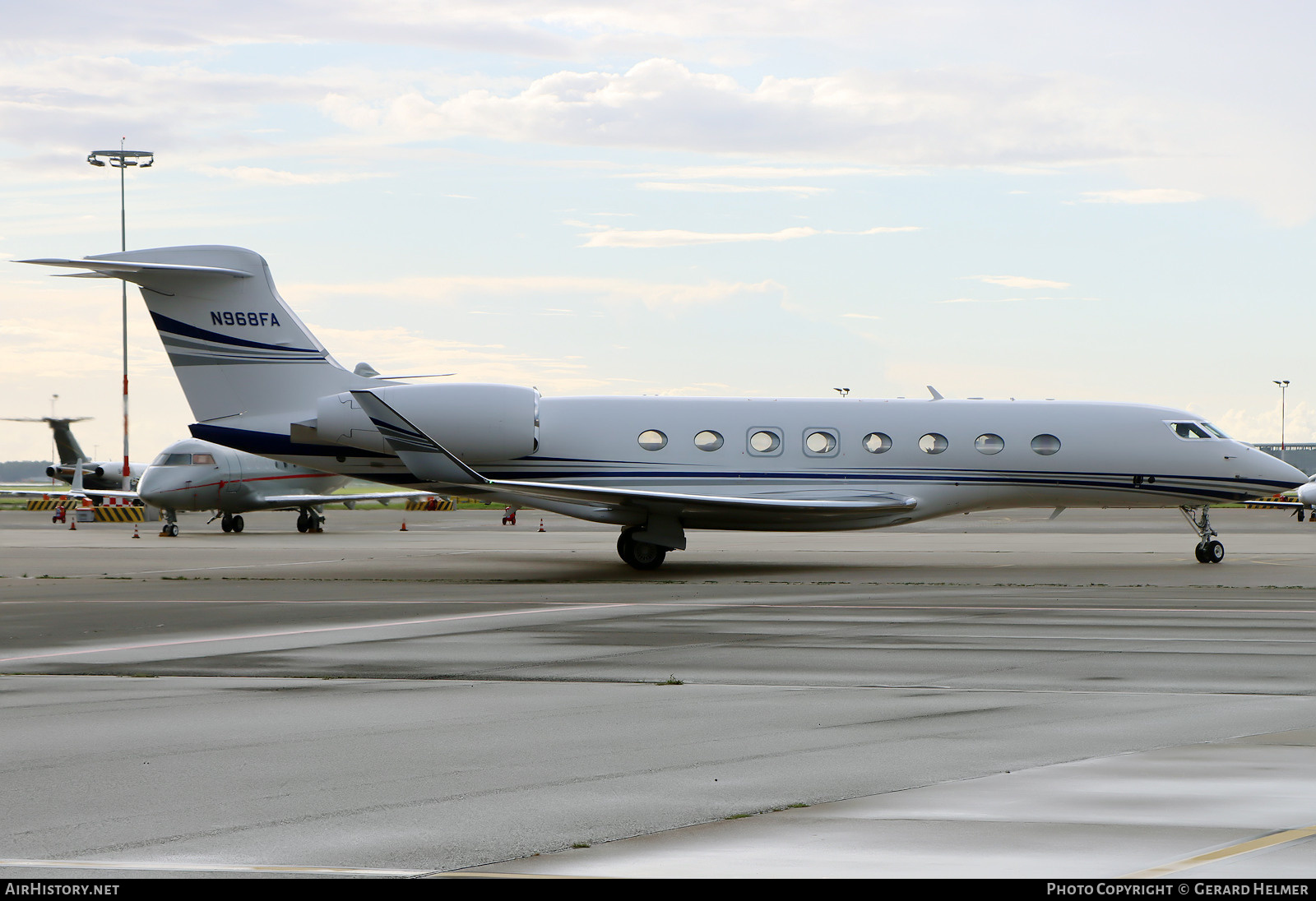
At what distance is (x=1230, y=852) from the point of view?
433 cm

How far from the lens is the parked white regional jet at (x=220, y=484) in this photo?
112 ft

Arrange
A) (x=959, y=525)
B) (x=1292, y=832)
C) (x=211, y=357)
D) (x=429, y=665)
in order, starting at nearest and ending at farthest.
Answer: (x=1292, y=832) < (x=429, y=665) < (x=211, y=357) < (x=959, y=525)

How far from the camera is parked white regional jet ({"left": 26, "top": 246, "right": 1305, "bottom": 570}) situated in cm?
2130

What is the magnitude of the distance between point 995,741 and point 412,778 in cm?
296

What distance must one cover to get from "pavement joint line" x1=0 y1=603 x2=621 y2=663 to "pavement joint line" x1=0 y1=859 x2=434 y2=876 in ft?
22.2

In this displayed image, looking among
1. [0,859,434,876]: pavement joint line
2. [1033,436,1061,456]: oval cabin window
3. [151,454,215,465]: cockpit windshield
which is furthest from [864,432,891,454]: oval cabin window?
[151,454,215,465]: cockpit windshield

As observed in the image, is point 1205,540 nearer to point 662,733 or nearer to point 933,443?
point 933,443

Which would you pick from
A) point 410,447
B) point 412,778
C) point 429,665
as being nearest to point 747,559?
point 410,447

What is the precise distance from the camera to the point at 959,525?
44.3 m

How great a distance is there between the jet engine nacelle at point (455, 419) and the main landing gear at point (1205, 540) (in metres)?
12.0

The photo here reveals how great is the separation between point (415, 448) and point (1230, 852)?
15.9m

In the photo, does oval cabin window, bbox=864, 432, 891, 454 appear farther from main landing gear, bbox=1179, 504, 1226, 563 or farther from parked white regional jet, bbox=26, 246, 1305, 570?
main landing gear, bbox=1179, 504, 1226, 563

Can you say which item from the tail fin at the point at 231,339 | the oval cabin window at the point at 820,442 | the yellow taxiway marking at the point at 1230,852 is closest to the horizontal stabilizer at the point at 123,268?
the tail fin at the point at 231,339

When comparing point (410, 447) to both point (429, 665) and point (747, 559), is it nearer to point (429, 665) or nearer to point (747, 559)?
point (747, 559)
